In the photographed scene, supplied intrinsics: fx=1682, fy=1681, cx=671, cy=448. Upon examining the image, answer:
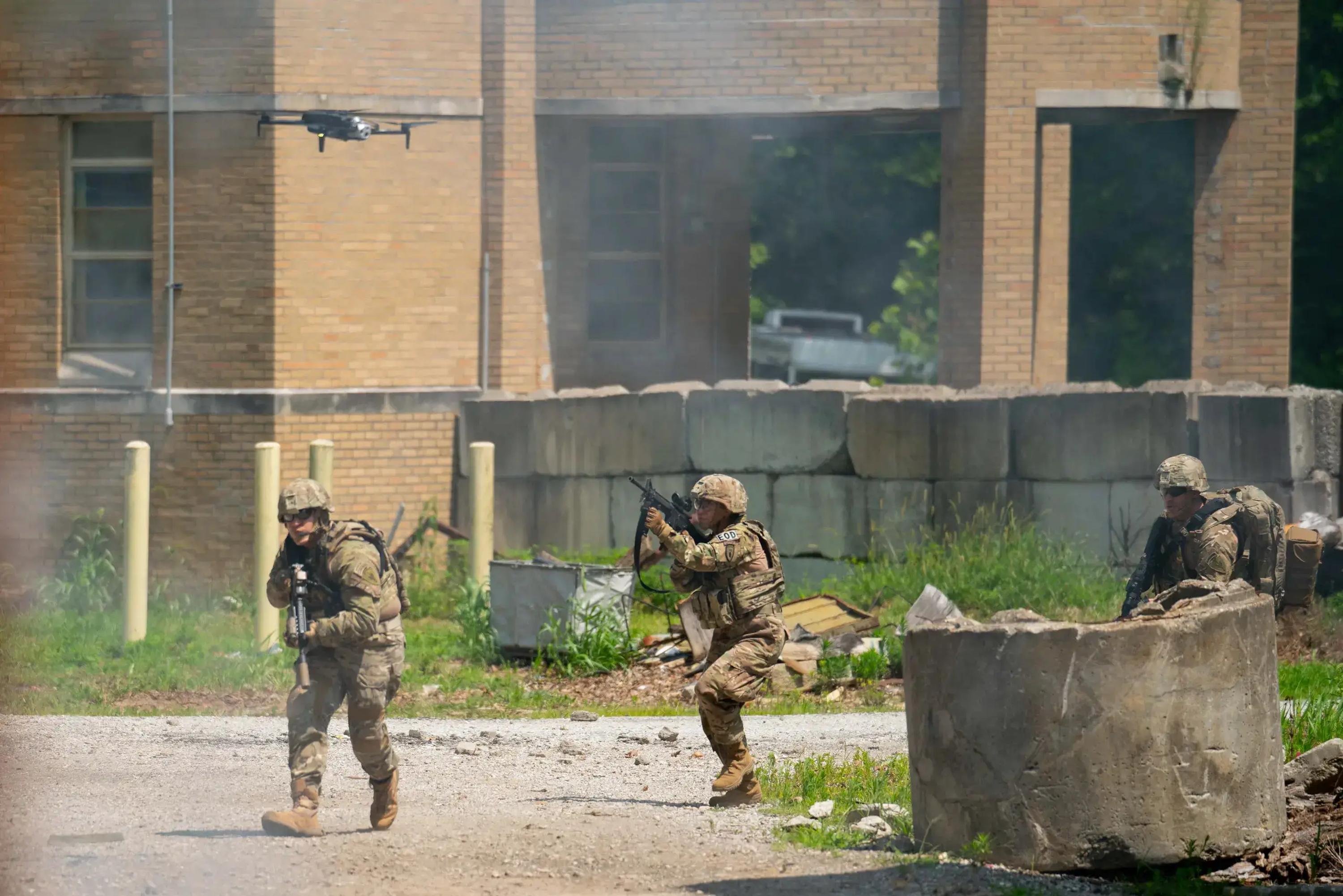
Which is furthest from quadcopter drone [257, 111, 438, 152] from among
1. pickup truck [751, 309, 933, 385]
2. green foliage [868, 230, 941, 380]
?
pickup truck [751, 309, 933, 385]

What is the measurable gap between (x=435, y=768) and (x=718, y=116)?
7.79 meters

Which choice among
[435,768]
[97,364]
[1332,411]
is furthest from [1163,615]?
[97,364]

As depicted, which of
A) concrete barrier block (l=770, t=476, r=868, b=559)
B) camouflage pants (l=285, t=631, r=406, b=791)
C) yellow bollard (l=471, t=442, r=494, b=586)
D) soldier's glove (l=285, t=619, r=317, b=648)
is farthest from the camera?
concrete barrier block (l=770, t=476, r=868, b=559)

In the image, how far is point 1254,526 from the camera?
807 centimetres

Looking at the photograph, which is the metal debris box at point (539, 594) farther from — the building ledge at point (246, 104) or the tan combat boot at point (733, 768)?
the building ledge at point (246, 104)

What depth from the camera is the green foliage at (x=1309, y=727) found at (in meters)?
8.14

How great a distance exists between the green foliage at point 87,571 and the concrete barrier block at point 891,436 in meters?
6.15

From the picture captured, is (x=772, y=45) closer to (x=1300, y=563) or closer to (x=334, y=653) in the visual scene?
(x=1300, y=563)

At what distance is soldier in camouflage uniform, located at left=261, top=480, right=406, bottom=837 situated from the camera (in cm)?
684

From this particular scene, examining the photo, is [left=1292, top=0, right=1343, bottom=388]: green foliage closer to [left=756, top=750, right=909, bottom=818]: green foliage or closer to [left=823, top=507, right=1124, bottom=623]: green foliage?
[left=823, top=507, right=1124, bottom=623]: green foliage

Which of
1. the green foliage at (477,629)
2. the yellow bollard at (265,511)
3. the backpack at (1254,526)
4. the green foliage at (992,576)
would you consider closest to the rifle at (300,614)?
the backpack at (1254,526)

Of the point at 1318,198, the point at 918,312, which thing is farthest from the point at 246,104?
the point at 918,312

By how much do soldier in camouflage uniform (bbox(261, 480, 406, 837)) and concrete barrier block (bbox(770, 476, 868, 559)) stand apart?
6.55m

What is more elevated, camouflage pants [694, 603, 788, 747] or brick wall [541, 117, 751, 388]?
brick wall [541, 117, 751, 388]
